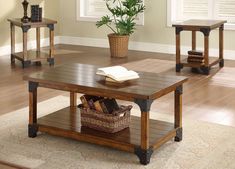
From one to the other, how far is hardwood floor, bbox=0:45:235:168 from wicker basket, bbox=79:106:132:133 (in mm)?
988

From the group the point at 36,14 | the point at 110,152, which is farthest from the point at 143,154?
the point at 36,14

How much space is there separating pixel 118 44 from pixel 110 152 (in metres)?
3.99

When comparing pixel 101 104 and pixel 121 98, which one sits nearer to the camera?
pixel 121 98

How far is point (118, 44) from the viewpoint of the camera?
7.46 m

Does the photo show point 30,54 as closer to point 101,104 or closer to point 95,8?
point 95,8

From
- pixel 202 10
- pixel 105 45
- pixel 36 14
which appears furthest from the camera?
pixel 105 45

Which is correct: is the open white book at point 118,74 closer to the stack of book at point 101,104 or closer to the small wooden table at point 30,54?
the stack of book at point 101,104

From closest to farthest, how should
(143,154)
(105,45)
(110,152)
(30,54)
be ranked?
(143,154)
(110,152)
(30,54)
(105,45)

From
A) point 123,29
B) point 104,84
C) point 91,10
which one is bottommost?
point 104,84

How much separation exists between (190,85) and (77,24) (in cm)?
355

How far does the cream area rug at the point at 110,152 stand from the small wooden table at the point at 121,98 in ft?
0.26

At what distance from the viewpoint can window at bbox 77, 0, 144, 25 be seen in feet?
28.3

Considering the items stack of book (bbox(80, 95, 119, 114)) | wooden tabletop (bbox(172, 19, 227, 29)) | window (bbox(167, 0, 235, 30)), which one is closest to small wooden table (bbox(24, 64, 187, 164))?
stack of book (bbox(80, 95, 119, 114))

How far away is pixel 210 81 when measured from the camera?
5996mm
